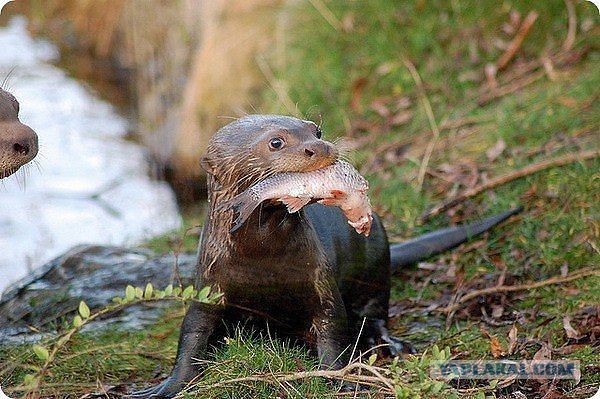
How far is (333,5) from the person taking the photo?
265 inches

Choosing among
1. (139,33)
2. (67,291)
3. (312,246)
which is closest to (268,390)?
(312,246)

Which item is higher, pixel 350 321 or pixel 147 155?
pixel 350 321

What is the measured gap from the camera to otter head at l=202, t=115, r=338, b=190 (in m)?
2.69

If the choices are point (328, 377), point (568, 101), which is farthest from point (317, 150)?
point (568, 101)

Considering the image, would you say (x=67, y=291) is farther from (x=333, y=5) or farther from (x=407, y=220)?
(x=333, y=5)

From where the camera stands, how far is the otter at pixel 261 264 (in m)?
2.86

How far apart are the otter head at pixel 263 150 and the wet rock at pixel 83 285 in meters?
0.86

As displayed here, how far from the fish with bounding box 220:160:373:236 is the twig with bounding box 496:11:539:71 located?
362 centimetres

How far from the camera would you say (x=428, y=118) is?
5801 millimetres

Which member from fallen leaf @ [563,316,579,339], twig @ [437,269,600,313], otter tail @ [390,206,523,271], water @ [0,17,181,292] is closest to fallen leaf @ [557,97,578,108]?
otter tail @ [390,206,523,271]

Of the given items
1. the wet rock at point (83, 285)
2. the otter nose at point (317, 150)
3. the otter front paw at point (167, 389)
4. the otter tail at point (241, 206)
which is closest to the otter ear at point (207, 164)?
the otter tail at point (241, 206)

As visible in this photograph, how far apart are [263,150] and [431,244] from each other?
144 cm

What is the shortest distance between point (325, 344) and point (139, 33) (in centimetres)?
717

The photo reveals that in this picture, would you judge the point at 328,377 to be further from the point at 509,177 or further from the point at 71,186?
the point at 71,186
